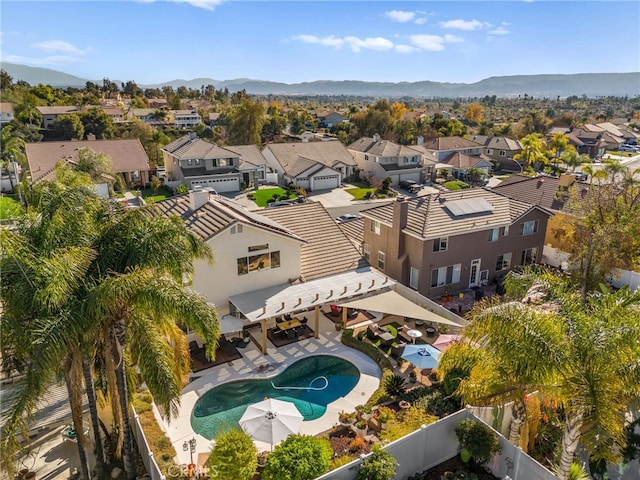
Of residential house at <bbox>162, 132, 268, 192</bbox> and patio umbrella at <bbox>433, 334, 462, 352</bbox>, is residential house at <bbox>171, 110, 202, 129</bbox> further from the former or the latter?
patio umbrella at <bbox>433, 334, 462, 352</bbox>

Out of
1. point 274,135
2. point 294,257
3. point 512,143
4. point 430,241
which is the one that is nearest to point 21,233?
point 294,257

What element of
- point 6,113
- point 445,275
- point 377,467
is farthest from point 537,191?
point 6,113

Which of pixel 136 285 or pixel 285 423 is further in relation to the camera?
pixel 285 423

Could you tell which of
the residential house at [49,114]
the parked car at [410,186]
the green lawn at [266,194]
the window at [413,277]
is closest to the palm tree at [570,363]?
the window at [413,277]

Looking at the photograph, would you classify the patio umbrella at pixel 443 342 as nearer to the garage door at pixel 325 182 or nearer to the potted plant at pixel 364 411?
the potted plant at pixel 364 411

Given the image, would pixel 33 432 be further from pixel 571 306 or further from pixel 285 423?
pixel 571 306

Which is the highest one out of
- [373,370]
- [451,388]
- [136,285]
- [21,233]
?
[21,233]

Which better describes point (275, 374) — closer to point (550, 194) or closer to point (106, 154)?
point (550, 194)

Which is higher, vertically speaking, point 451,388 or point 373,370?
point 451,388
